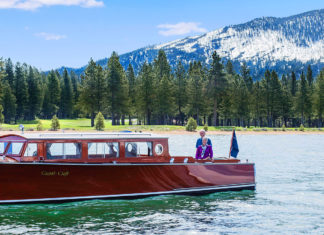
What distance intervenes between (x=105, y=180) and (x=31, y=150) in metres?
2.96

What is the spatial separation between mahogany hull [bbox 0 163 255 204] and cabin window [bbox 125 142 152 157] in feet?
2.29

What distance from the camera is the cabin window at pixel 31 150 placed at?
14828 millimetres

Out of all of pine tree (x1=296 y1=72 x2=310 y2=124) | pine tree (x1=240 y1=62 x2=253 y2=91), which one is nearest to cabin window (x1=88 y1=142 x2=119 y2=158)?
pine tree (x1=296 y1=72 x2=310 y2=124)

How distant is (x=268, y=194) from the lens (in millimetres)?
18688

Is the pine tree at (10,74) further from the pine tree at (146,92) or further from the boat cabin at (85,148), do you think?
the boat cabin at (85,148)

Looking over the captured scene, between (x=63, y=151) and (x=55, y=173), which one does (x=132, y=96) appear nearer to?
(x=63, y=151)

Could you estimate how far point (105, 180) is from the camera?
608 inches

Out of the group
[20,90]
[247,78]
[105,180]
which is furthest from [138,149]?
[247,78]

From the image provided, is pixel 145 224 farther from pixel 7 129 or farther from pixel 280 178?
→ pixel 7 129

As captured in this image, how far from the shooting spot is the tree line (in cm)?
9125

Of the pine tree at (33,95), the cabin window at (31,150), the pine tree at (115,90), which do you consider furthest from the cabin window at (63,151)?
the pine tree at (33,95)

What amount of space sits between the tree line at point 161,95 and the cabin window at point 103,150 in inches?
2946

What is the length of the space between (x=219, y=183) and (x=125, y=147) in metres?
4.65

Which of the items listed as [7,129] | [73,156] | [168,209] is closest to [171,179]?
[168,209]
